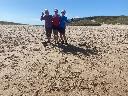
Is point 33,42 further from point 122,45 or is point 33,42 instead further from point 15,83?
point 15,83

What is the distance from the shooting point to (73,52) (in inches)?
752

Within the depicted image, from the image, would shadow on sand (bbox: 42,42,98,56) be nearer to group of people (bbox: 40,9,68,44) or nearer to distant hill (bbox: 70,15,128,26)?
group of people (bbox: 40,9,68,44)

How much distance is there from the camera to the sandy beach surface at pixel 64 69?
13258 mm

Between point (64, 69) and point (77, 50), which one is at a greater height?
point (77, 50)

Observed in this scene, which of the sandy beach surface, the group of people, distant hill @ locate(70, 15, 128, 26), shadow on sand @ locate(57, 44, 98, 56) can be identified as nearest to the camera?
the sandy beach surface

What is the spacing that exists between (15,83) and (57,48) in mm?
6694

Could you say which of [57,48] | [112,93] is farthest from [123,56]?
[112,93]

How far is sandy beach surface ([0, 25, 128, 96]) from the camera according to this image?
43.5ft

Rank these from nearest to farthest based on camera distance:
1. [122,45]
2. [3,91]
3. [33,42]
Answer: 1. [3,91]
2. [122,45]
3. [33,42]

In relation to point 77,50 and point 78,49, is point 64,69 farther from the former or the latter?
point 78,49

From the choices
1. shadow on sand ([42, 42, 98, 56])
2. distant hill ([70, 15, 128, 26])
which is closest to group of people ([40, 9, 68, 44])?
shadow on sand ([42, 42, 98, 56])

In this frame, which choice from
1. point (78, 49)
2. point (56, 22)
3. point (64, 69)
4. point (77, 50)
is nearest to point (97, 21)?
point (56, 22)

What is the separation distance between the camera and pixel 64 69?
15648 mm

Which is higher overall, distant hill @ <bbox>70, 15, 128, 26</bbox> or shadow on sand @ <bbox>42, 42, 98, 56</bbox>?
shadow on sand @ <bbox>42, 42, 98, 56</bbox>
